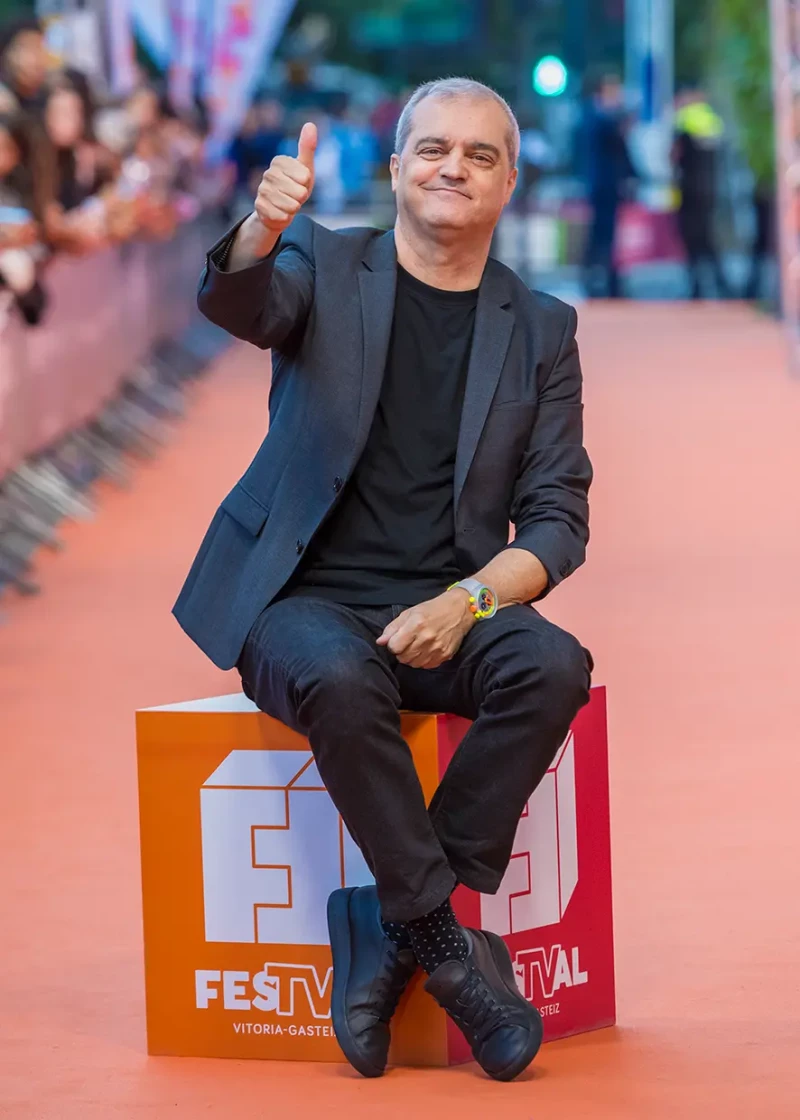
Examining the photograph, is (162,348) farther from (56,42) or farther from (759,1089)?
(759,1089)

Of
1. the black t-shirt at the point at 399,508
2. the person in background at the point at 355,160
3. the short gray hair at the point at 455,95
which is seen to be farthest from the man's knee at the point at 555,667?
the person in background at the point at 355,160

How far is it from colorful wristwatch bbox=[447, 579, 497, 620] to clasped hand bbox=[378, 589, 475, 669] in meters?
0.01

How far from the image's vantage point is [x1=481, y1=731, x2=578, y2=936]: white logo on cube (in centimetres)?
320

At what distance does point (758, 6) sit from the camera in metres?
16.6

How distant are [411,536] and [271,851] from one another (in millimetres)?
559

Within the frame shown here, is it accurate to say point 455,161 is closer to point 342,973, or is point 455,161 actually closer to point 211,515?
point 342,973

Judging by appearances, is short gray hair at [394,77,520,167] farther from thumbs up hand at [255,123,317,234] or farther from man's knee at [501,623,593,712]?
man's knee at [501,623,593,712]

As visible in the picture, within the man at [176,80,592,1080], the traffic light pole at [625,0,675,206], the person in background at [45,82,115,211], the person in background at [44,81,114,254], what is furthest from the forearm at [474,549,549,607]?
the traffic light pole at [625,0,675,206]

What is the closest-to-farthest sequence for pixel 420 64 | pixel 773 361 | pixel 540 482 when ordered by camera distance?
1. pixel 540 482
2. pixel 773 361
3. pixel 420 64

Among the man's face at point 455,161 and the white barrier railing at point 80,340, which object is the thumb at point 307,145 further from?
the white barrier railing at point 80,340

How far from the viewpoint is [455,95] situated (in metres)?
3.32

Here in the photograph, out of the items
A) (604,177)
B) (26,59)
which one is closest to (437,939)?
(26,59)

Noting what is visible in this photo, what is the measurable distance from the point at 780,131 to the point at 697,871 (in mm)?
9487

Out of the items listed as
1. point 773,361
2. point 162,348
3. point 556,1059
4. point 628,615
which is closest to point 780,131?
point 773,361
